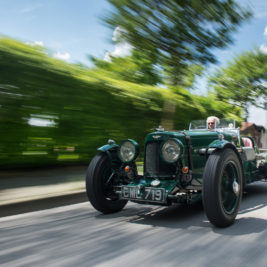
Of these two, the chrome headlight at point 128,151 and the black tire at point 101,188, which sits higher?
the chrome headlight at point 128,151

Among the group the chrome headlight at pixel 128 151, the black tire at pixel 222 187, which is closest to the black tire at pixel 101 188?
the chrome headlight at pixel 128 151

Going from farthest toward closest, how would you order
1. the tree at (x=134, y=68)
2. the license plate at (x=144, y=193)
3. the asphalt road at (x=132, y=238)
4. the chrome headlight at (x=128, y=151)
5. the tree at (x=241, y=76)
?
1. the tree at (x=241, y=76)
2. the tree at (x=134, y=68)
3. the chrome headlight at (x=128, y=151)
4. the license plate at (x=144, y=193)
5. the asphalt road at (x=132, y=238)

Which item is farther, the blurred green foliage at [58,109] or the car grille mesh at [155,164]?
the blurred green foliage at [58,109]

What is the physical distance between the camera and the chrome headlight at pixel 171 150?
443 cm

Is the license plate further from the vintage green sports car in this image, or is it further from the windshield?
the windshield

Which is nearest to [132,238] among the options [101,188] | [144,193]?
[144,193]

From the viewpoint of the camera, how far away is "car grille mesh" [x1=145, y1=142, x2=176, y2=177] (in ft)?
15.6

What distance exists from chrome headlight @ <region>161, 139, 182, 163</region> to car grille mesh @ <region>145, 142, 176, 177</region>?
233 mm

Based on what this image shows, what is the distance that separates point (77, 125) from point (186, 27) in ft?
16.7

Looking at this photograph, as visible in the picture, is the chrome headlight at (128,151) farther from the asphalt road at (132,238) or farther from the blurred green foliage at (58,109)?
the blurred green foliage at (58,109)

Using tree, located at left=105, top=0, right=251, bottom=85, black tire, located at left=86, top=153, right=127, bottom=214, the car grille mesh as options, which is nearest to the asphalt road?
black tire, located at left=86, top=153, right=127, bottom=214

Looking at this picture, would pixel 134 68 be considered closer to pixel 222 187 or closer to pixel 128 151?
pixel 128 151

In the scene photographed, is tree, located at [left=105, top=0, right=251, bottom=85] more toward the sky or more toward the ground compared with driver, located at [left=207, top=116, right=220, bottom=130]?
more toward the sky

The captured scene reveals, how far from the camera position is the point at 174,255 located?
3.08 m
